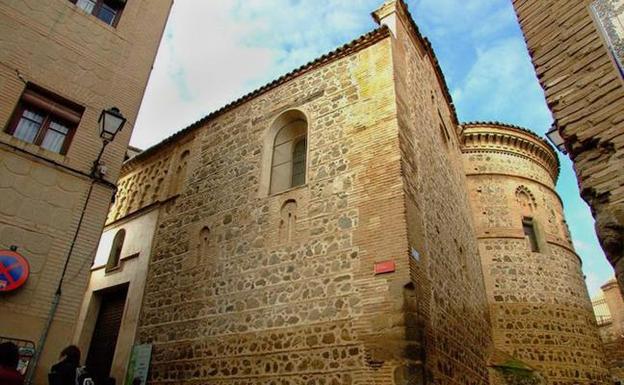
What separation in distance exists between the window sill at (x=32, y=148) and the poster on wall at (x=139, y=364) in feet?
14.3

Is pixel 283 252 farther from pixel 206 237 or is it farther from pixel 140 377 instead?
pixel 140 377

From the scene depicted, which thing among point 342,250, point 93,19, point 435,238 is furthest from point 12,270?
point 435,238

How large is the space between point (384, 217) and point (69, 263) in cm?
487

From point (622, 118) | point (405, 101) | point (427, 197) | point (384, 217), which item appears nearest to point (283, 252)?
point (384, 217)

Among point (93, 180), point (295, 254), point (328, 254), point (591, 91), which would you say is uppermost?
point (93, 180)

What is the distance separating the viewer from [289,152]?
366 inches

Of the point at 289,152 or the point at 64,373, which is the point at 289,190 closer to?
the point at 289,152

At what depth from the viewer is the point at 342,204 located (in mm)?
7258

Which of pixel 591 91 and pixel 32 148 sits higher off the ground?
pixel 32 148

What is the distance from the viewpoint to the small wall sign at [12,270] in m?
5.53

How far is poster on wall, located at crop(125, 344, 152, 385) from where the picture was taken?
8.51 meters

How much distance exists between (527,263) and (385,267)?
8224 millimetres

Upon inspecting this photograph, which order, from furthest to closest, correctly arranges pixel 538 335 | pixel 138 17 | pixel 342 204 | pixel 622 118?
pixel 538 335 < pixel 138 17 < pixel 342 204 < pixel 622 118

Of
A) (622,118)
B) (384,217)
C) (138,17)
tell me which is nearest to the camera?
(622,118)
